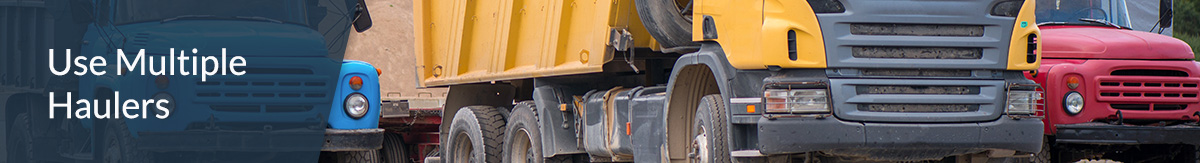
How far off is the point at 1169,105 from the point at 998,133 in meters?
2.78

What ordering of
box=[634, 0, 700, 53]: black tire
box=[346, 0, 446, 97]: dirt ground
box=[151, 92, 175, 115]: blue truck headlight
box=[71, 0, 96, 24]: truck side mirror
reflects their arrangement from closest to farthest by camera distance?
box=[634, 0, 700, 53]: black tire, box=[151, 92, 175, 115]: blue truck headlight, box=[71, 0, 96, 24]: truck side mirror, box=[346, 0, 446, 97]: dirt ground

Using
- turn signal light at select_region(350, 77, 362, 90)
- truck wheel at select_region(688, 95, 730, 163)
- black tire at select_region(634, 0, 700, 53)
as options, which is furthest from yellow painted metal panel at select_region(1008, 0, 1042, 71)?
turn signal light at select_region(350, 77, 362, 90)

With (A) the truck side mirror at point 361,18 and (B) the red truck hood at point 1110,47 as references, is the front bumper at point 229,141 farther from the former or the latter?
(B) the red truck hood at point 1110,47

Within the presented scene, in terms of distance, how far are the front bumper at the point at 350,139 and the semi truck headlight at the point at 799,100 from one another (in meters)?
4.03

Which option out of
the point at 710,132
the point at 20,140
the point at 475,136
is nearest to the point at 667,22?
the point at 710,132

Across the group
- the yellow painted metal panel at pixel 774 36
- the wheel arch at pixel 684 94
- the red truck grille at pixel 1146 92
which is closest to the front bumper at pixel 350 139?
the wheel arch at pixel 684 94

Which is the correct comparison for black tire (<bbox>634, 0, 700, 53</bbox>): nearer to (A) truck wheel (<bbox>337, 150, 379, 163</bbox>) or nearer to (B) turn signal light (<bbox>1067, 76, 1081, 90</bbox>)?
(B) turn signal light (<bbox>1067, 76, 1081, 90</bbox>)

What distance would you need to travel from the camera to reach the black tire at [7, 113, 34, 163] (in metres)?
12.9

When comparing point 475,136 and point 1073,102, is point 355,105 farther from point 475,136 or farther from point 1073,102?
point 1073,102

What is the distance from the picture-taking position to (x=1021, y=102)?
7.48 m

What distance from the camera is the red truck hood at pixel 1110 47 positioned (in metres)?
9.72

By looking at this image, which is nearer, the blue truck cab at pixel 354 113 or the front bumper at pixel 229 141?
the front bumper at pixel 229 141

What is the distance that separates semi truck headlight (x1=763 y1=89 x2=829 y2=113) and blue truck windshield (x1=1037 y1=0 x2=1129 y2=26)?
3749mm

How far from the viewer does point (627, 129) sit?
30.4 feet
